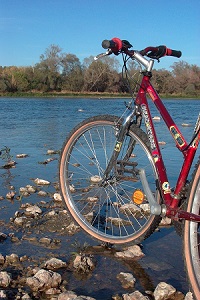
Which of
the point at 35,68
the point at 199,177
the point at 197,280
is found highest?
the point at 35,68

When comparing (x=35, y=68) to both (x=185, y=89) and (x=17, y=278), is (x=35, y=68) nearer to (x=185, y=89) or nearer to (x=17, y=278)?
(x=185, y=89)

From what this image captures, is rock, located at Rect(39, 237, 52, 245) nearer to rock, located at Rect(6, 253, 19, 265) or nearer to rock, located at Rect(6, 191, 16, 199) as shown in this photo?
rock, located at Rect(6, 253, 19, 265)

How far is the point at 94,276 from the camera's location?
9.36 feet

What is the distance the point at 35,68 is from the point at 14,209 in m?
61.6

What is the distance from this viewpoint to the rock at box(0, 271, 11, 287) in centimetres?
261

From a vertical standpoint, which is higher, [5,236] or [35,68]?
[35,68]

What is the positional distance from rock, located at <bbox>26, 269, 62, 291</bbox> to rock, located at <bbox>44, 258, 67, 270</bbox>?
0.20m

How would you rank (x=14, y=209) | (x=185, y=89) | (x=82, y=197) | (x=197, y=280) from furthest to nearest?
(x=185, y=89), (x=82, y=197), (x=14, y=209), (x=197, y=280)

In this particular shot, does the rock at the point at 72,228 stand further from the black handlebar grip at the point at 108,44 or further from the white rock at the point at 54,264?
the black handlebar grip at the point at 108,44

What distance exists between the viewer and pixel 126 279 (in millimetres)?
→ 2807

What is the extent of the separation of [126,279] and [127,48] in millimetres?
1851

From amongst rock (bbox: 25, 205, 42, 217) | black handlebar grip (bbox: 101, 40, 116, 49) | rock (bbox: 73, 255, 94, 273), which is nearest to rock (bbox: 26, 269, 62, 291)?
rock (bbox: 73, 255, 94, 273)

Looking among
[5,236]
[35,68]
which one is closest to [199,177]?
[5,236]

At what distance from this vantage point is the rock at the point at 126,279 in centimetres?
274
